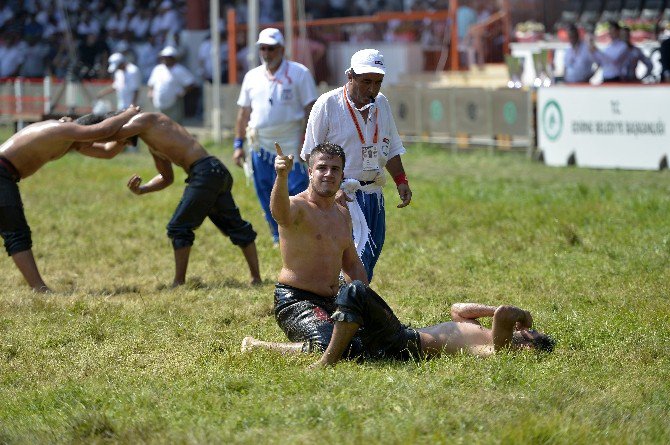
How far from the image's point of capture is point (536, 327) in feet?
24.8

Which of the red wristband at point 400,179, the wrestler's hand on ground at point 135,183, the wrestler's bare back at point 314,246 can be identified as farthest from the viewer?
the wrestler's hand on ground at point 135,183

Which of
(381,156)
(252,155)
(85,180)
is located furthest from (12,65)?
(381,156)

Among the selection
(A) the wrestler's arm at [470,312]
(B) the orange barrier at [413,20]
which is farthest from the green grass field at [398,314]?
(B) the orange barrier at [413,20]

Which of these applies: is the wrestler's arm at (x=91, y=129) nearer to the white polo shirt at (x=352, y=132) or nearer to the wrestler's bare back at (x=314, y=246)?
the white polo shirt at (x=352, y=132)

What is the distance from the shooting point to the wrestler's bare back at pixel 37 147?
9.43 m

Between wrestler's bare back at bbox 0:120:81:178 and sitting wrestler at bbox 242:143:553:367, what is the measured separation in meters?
3.17

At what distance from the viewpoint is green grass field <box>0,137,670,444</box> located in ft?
17.7

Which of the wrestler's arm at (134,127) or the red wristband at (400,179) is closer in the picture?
the red wristband at (400,179)

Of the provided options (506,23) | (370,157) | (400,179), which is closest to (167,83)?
(506,23)

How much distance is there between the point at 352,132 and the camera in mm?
7629

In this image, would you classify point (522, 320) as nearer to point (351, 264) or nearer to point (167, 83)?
point (351, 264)

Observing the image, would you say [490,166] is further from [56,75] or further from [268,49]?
[56,75]

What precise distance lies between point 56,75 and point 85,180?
43.6 ft

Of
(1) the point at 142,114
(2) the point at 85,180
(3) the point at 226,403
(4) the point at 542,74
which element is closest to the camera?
(3) the point at 226,403
